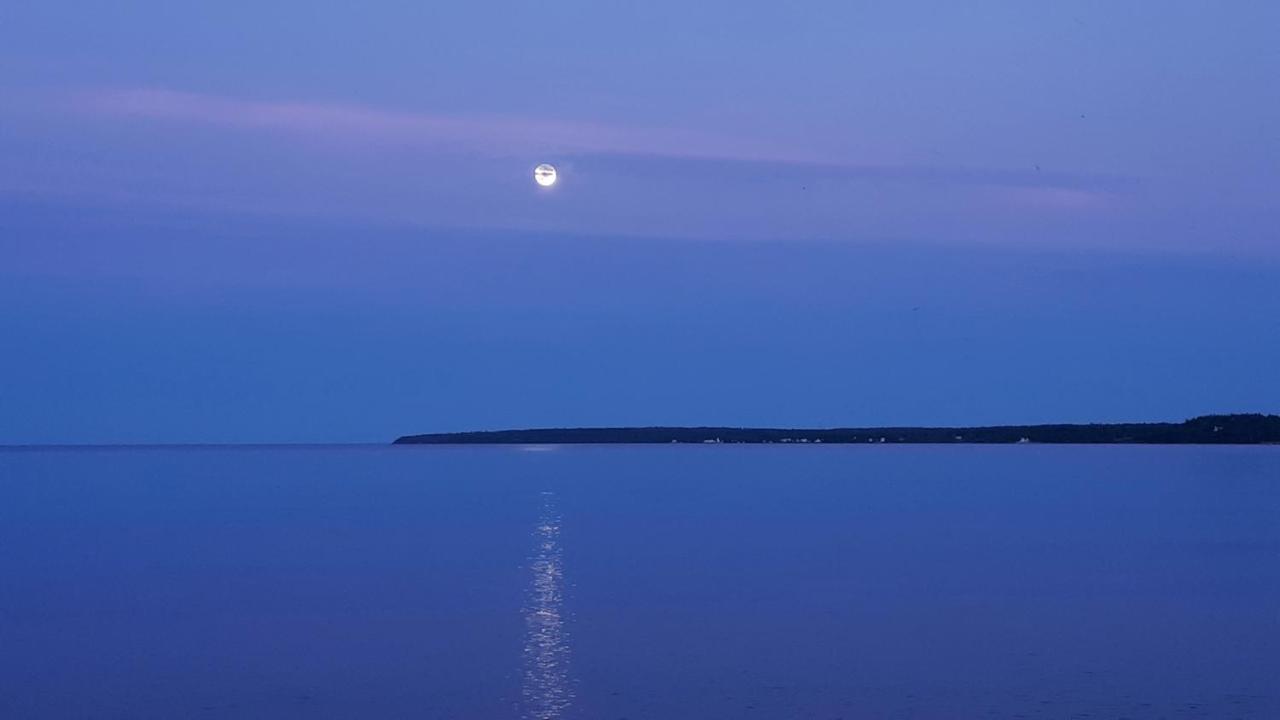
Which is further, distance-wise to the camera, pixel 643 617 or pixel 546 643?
pixel 643 617

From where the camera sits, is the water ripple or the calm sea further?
the calm sea

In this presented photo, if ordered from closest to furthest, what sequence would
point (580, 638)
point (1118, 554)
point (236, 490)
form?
point (580, 638) → point (1118, 554) → point (236, 490)

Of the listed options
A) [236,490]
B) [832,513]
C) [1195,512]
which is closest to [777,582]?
[832,513]

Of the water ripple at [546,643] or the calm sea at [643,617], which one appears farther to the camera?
the calm sea at [643,617]

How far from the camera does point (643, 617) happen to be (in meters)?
23.0

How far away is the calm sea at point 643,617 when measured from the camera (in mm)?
16938

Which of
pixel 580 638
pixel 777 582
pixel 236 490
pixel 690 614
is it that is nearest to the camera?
pixel 580 638

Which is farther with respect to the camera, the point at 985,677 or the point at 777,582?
the point at 777,582

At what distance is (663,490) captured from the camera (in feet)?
228

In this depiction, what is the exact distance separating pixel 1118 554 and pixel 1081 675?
17.2 metres

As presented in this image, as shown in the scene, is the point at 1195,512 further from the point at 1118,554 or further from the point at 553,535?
the point at 553,535

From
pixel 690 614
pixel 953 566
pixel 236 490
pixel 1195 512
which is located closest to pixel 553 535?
pixel 953 566

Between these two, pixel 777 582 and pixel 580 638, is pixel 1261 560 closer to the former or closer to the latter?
pixel 777 582

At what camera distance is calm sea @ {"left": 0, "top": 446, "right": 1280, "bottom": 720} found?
16938 millimetres
